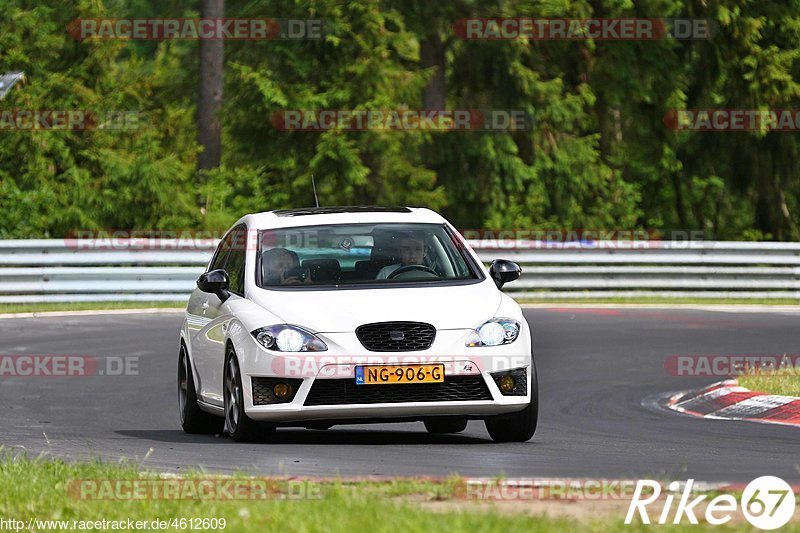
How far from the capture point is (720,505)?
7496mm

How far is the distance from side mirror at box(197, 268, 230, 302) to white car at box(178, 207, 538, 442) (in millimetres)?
11

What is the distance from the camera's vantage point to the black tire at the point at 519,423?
11.5 m

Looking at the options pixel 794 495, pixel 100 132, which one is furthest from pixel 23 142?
pixel 794 495

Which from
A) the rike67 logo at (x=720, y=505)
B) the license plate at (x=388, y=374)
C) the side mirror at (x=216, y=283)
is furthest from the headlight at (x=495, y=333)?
the rike67 logo at (x=720, y=505)

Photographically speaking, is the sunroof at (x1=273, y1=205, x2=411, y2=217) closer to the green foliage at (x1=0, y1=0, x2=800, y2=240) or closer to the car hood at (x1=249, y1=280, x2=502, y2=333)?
the car hood at (x1=249, y1=280, x2=502, y2=333)

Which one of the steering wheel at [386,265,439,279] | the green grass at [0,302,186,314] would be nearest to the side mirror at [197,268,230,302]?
the steering wheel at [386,265,439,279]

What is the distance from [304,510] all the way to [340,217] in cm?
546

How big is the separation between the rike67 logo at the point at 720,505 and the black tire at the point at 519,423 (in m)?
3.29

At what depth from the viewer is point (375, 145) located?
34.6 meters

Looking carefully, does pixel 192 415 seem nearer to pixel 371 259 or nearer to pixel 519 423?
pixel 371 259

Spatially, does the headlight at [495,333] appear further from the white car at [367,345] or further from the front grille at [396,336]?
the front grille at [396,336]

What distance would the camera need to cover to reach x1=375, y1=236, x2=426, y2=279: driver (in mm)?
12164

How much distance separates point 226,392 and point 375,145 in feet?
75.5

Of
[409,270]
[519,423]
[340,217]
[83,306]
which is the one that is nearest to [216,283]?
[340,217]
